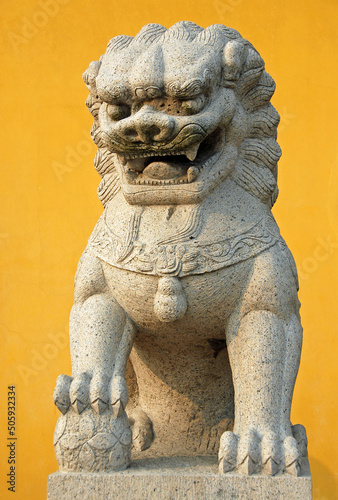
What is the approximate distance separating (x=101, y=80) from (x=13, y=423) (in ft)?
7.39

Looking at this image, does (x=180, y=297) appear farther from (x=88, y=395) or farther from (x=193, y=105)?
(x=193, y=105)

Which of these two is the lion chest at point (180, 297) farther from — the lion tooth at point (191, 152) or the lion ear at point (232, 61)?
the lion ear at point (232, 61)

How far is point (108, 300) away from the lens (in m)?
2.25

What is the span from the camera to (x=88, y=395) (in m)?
2.11

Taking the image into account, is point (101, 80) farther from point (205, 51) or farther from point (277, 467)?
point (277, 467)

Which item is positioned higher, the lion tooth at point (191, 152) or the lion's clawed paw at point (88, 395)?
the lion tooth at point (191, 152)

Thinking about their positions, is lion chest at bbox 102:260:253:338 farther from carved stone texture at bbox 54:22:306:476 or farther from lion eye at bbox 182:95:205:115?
lion eye at bbox 182:95:205:115

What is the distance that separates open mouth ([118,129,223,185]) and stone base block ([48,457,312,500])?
0.73m

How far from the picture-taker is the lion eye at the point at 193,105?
213cm

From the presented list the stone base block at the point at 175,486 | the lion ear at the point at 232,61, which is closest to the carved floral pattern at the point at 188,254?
the lion ear at the point at 232,61

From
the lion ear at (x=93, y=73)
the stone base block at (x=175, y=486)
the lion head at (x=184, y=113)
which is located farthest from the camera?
the lion ear at (x=93, y=73)

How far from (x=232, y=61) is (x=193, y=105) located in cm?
17

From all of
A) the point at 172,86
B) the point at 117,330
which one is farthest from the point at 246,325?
the point at 172,86

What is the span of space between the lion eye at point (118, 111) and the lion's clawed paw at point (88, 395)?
0.65m
